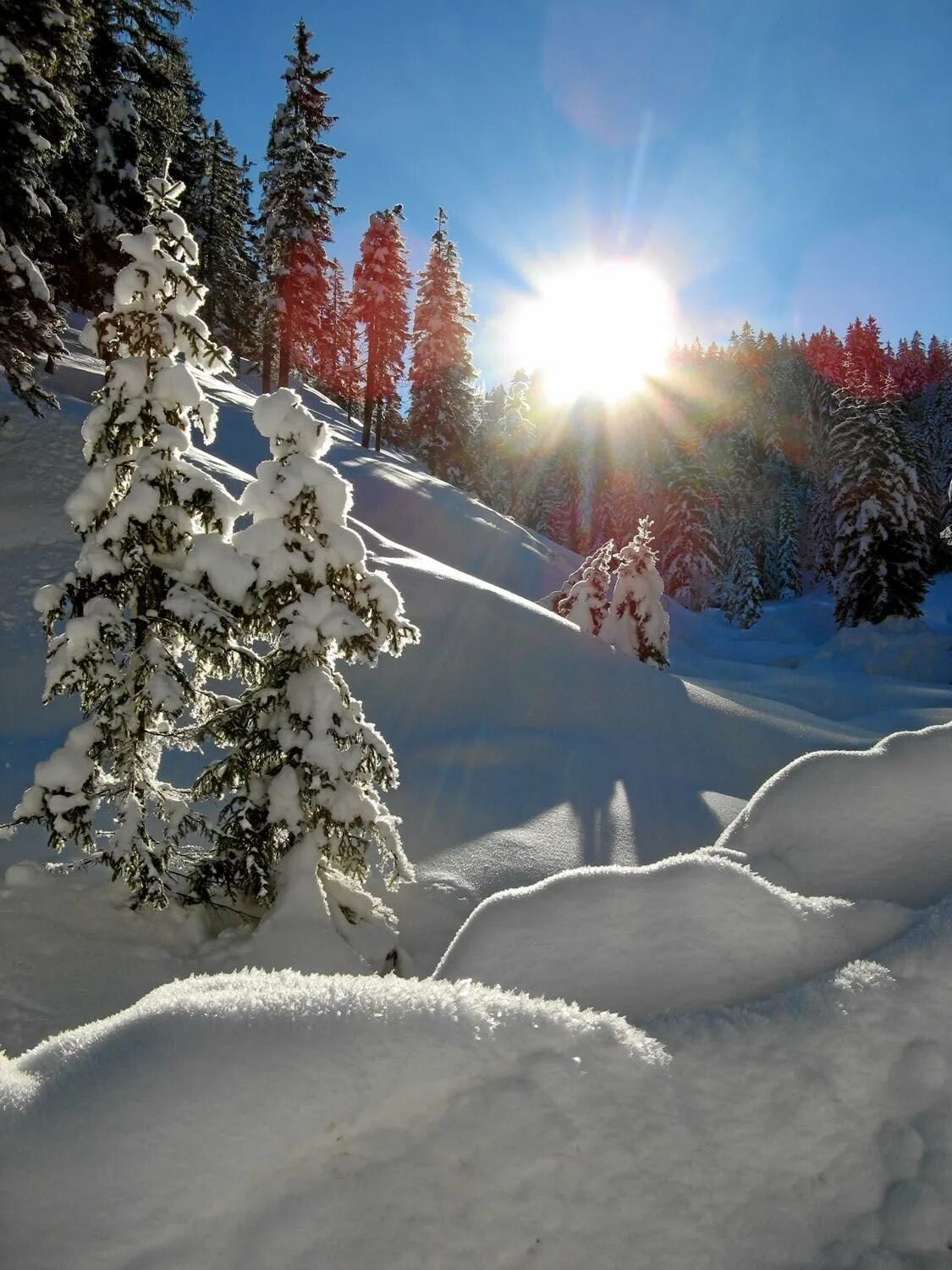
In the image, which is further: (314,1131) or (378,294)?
(378,294)

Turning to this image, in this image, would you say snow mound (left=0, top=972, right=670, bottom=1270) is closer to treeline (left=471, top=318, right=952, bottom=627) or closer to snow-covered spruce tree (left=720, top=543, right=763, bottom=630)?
treeline (left=471, top=318, right=952, bottom=627)

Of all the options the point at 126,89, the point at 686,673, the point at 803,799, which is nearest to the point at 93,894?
the point at 803,799

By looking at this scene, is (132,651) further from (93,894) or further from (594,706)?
(594,706)

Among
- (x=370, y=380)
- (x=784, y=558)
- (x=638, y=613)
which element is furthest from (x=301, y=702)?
(x=784, y=558)

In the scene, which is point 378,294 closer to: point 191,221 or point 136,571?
point 191,221

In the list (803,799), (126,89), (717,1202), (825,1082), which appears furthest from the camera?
(126,89)

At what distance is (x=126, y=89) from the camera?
22.3m

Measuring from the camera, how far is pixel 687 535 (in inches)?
1994

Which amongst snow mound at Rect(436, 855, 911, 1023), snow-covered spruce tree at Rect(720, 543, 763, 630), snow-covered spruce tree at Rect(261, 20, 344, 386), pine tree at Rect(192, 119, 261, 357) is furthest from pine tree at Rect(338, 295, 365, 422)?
snow mound at Rect(436, 855, 911, 1023)

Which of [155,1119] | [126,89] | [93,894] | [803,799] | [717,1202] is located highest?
[126,89]

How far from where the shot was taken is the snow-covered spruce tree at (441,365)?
4575 cm

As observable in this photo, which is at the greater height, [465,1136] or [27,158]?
[27,158]

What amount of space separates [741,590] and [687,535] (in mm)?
8124

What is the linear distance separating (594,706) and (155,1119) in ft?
49.3
